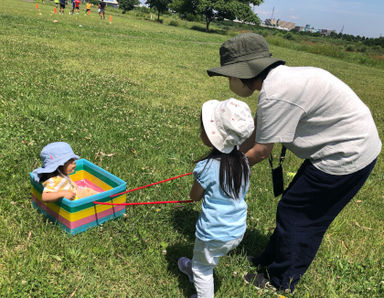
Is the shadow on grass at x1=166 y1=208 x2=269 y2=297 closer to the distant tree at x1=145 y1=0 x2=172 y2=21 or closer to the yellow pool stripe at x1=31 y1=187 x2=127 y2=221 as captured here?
the yellow pool stripe at x1=31 y1=187 x2=127 y2=221

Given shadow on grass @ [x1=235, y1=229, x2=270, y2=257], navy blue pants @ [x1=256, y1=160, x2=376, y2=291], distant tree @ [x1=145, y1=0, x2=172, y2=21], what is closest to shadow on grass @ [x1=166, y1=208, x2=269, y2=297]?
shadow on grass @ [x1=235, y1=229, x2=270, y2=257]

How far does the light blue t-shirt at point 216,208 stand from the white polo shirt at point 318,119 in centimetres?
44

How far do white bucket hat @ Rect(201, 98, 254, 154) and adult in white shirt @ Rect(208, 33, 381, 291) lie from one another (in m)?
0.23

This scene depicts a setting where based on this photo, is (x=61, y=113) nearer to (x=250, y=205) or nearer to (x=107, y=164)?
(x=107, y=164)

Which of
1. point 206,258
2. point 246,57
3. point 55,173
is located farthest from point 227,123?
point 55,173

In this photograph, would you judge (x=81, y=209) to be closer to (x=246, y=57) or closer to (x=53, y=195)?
(x=53, y=195)

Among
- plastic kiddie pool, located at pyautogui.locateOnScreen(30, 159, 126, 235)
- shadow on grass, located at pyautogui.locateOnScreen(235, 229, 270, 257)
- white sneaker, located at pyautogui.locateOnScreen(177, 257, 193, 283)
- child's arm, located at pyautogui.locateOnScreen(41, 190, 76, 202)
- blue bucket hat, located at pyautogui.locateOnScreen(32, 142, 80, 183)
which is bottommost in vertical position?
shadow on grass, located at pyautogui.locateOnScreen(235, 229, 270, 257)

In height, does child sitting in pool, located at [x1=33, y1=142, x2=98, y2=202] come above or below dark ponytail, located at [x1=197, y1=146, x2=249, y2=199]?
below

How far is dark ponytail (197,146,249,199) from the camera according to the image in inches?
81.4

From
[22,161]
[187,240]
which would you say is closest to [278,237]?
[187,240]

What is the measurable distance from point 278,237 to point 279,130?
1041 millimetres

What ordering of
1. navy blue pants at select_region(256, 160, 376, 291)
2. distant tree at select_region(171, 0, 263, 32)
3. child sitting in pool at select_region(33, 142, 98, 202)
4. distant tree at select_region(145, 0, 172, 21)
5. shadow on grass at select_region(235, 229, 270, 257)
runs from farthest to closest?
distant tree at select_region(145, 0, 172, 21)
distant tree at select_region(171, 0, 263, 32)
shadow on grass at select_region(235, 229, 270, 257)
child sitting in pool at select_region(33, 142, 98, 202)
navy blue pants at select_region(256, 160, 376, 291)

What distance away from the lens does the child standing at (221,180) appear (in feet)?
6.46

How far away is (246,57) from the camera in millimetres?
2279
